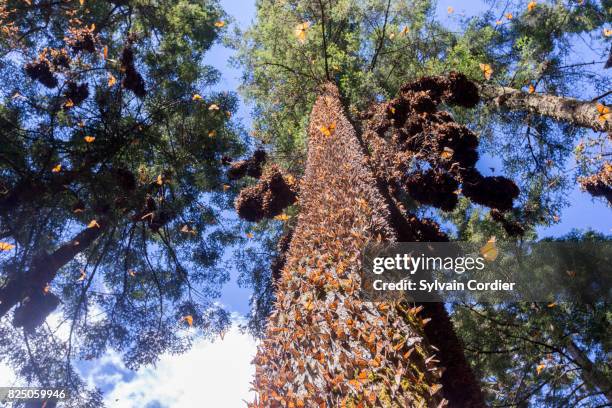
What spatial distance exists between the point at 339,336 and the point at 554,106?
590cm

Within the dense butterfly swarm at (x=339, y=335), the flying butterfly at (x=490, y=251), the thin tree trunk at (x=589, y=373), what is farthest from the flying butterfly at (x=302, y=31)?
the thin tree trunk at (x=589, y=373)

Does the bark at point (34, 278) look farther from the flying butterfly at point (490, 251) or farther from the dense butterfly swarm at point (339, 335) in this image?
the flying butterfly at point (490, 251)

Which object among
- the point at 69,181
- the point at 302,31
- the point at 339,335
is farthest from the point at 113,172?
the point at 339,335

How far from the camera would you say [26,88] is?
931 cm

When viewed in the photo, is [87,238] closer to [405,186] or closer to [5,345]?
[5,345]

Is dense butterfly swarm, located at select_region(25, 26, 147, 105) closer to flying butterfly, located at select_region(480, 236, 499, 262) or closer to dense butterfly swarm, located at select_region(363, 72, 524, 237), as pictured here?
dense butterfly swarm, located at select_region(363, 72, 524, 237)

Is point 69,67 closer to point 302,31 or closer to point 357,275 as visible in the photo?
point 302,31

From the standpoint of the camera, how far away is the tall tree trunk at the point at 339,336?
69.4 inches

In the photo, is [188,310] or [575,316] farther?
[188,310]

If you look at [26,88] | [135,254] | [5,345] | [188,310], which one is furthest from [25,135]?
[188,310]

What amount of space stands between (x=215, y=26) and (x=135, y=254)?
730 cm

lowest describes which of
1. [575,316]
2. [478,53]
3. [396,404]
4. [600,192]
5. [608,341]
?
[396,404]

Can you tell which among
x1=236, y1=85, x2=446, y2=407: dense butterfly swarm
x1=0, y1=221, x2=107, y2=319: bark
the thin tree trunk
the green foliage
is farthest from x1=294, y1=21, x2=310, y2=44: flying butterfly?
the thin tree trunk

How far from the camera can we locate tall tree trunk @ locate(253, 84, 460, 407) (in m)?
1.76
